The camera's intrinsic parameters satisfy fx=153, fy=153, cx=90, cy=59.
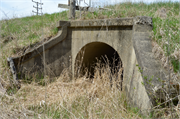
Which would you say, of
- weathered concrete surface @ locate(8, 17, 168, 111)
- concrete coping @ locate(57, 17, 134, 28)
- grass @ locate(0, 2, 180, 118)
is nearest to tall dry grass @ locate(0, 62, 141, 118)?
grass @ locate(0, 2, 180, 118)

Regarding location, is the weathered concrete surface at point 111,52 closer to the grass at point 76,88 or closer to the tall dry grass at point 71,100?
the grass at point 76,88

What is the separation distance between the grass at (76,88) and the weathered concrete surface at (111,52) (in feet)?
0.78

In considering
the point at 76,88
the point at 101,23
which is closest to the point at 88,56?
the point at 101,23

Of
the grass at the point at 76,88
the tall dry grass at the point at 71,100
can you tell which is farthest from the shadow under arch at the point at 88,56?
the tall dry grass at the point at 71,100

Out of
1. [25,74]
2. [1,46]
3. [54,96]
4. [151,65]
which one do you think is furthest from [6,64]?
[151,65]

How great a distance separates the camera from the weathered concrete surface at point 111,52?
297 cm

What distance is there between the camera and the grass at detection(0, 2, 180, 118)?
Answer: 2734 mm

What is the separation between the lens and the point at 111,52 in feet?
23.2

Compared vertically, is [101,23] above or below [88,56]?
above

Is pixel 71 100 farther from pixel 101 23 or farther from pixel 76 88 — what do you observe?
pixel 101 23

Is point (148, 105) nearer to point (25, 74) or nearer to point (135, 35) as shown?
point (135, 35)

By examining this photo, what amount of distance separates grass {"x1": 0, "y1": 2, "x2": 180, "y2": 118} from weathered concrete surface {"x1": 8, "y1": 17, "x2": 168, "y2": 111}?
0.24 m

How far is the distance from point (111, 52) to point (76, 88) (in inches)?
133

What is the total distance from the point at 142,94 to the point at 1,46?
17.9 ft
